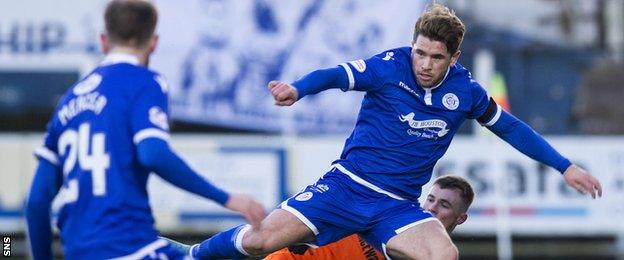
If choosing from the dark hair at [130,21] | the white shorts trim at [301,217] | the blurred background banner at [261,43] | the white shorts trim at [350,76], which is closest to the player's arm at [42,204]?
the dark hair at [130,21]

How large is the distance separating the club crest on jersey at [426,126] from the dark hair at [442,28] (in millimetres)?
399

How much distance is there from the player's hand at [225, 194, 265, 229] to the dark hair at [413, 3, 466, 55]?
2199 mm

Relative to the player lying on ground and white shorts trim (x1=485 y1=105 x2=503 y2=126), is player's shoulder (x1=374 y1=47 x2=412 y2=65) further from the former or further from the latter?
the player lying on ground

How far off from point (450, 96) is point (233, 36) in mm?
11436

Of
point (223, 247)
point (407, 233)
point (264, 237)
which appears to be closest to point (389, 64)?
point (407, 233)

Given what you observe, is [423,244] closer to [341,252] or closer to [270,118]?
[341,252]

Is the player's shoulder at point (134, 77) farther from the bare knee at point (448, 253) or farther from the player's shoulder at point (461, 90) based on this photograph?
the player's shoulder at point (461, 90)

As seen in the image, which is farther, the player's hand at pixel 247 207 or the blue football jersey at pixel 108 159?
the blue football jersey at pixel 108 159

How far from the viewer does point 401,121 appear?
7.46 metres

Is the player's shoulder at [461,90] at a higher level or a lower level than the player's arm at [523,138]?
higher

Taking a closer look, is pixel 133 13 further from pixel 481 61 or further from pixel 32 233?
pixel 481 61

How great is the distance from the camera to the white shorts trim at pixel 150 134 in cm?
542

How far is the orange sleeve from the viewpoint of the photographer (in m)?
7.89

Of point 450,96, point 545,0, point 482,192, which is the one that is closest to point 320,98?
point 482,192
